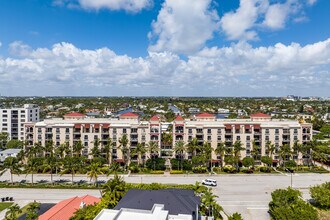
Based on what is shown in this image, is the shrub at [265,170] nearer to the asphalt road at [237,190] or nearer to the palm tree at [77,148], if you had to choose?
the asphalt road at [237,190]

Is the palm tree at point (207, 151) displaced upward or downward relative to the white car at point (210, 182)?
upward

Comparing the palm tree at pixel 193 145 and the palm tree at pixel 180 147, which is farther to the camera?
the palm tree at pixel 180 147

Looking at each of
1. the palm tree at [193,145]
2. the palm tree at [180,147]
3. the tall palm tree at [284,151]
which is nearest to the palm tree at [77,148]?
the palm tree at [180,147]

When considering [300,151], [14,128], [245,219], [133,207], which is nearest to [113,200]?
[133,207]

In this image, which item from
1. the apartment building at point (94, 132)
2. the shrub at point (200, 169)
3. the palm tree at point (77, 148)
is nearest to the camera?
the shrub at point (200, 169)

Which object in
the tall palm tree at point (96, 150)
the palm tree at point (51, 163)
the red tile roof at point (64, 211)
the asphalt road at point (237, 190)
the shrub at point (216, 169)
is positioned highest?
the tall palm tree at point (96, 150)

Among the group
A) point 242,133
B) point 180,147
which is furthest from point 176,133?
point 242,133

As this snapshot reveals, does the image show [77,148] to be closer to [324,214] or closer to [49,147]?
[49,147]
